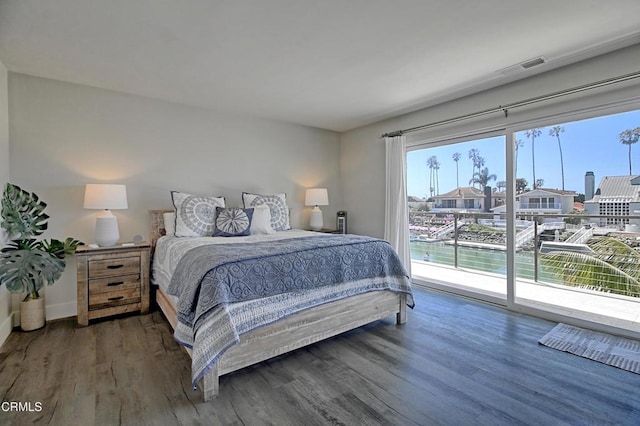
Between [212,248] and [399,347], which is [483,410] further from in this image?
[212,248]

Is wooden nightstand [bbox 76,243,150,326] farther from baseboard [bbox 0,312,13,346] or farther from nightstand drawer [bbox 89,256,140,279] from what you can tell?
baseboard [bbox 0,312,13,346]

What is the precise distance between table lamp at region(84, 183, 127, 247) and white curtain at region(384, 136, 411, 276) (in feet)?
10.6

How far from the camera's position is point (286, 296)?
216 centimetres

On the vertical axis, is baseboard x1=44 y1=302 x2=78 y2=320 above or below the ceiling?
below

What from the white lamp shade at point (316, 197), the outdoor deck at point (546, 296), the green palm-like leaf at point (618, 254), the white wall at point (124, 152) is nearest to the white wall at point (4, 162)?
the white wall at point (124, 152)

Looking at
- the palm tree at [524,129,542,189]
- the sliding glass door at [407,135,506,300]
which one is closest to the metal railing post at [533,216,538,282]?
the sliding glass door at [407,135,506,300]

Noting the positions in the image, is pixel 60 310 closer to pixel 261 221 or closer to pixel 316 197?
pixel 261 221

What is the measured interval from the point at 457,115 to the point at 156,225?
3782mm

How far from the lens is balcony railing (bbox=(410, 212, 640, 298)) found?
9.17ft

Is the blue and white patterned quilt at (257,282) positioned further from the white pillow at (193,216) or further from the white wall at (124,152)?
the white wall at (124,152)

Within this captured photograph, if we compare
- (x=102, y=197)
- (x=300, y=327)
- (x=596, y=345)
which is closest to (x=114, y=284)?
(x=102, y=197)

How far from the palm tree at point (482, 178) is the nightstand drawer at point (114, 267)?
13.1 ft

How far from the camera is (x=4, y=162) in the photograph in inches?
107

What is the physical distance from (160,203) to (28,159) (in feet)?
3.99
